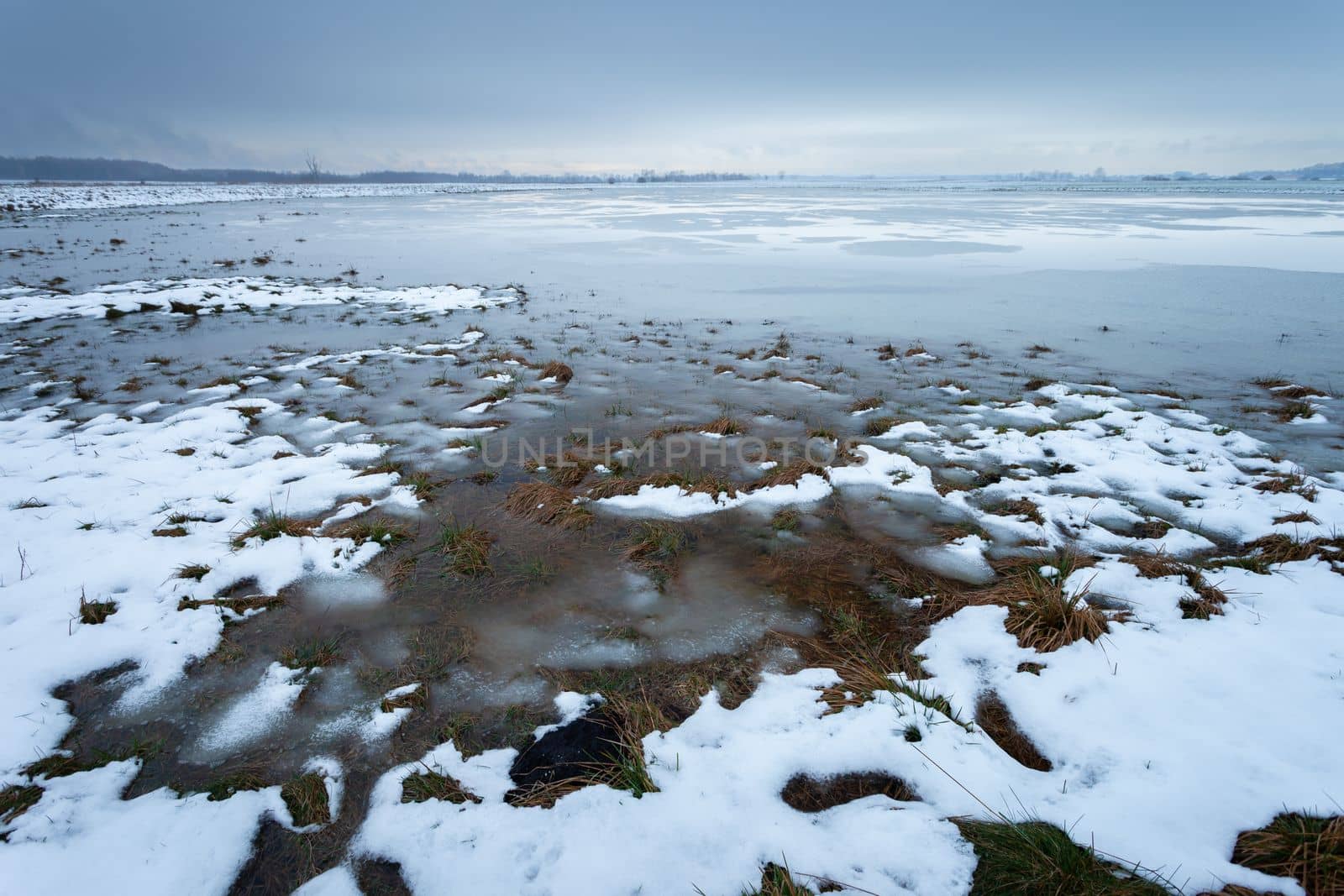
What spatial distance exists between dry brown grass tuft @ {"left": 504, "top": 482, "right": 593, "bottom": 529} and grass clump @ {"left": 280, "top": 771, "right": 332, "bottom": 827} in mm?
2960

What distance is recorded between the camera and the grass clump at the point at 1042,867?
2420 millimetres

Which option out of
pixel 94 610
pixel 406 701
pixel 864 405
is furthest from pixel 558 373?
pixel 406 701

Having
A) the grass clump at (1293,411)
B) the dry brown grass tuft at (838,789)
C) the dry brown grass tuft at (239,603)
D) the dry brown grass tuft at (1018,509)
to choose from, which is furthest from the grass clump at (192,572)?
the grass clump at (1293,411)

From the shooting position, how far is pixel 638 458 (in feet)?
23.8

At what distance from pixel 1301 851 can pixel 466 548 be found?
17.6 feet

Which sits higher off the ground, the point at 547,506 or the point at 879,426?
the point at 879,426

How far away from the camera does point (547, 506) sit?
609cm

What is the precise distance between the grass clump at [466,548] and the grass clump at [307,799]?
201cm

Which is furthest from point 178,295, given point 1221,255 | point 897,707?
point 1221,255

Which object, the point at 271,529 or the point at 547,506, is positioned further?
the point at 547,506

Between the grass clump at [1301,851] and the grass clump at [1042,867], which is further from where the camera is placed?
the grass clump at [1042,867]

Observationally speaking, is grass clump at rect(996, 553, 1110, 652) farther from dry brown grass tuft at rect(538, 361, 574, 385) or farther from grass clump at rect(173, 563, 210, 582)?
dry brown grass tuft at rect(538, 361, 574, 385)

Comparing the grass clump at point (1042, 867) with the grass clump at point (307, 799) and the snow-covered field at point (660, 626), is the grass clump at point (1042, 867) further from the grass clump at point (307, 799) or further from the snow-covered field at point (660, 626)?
the grass clump at point (307, 799)

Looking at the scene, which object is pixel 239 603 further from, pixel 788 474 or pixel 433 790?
pixel 788 474
